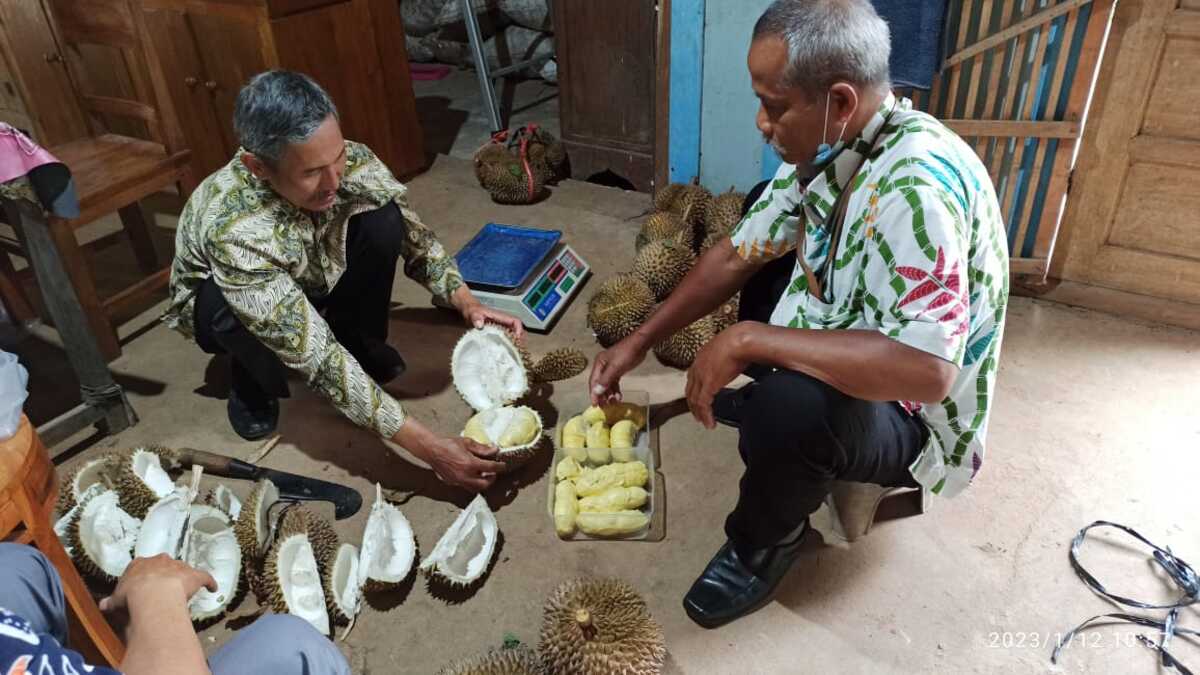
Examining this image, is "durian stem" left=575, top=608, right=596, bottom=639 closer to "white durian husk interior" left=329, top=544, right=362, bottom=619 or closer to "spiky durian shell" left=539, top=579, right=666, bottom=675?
"spiky durian shell" left=539, top=579, right=666, bottom=675

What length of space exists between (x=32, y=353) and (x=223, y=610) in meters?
1.76

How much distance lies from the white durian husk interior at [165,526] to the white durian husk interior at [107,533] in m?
0.04

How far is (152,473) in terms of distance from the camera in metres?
2.06

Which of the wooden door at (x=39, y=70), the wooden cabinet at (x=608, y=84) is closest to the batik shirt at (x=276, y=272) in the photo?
the wooden cabinet at (x=608, y=84)

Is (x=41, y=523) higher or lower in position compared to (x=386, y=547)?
higher

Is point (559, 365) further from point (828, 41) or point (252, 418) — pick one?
point (828, 41)

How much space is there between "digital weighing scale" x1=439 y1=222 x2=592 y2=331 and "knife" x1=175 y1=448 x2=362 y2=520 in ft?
2.87

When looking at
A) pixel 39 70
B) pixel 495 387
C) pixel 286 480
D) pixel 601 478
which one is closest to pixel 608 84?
pixel 495 387

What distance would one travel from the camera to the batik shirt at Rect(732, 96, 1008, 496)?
4.23 ft

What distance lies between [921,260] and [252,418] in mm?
2071

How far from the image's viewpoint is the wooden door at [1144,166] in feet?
8.00

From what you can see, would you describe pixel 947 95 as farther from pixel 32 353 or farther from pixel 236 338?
pixel 32 353

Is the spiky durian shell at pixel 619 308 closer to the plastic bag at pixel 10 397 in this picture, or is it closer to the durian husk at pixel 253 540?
the durian husk at pixel 253 540

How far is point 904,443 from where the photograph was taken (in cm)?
Result: 161
